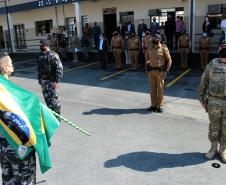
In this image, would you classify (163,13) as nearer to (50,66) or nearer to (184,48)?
(184,48)

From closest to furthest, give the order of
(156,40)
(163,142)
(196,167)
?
(196,167), (163,142), (156,40)

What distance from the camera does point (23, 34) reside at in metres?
26.3

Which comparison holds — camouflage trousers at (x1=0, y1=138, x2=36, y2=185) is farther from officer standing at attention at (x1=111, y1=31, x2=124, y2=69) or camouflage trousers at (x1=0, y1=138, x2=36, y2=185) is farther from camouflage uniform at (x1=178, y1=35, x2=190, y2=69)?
officer standing at attention at (x1=111, y1=31, x2=124, y2=69)

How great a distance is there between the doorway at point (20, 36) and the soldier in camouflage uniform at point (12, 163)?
24073mm

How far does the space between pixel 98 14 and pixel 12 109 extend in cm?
1805

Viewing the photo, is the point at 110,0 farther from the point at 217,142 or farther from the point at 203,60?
the point at 217,142

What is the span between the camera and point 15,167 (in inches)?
120

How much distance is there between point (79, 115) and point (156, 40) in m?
2.71

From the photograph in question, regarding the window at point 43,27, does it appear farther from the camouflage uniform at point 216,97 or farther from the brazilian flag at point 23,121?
the brazilian flag at point 23,121

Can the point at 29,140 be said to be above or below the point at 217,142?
above

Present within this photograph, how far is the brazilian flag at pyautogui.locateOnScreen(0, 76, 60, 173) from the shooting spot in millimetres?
2746

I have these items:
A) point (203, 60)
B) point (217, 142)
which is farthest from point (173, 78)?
point (217, 142)

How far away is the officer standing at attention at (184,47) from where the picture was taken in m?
13.6

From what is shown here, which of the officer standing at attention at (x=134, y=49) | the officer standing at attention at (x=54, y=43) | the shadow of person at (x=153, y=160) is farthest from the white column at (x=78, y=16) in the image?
the shadow of person at (x=153, y=160)
